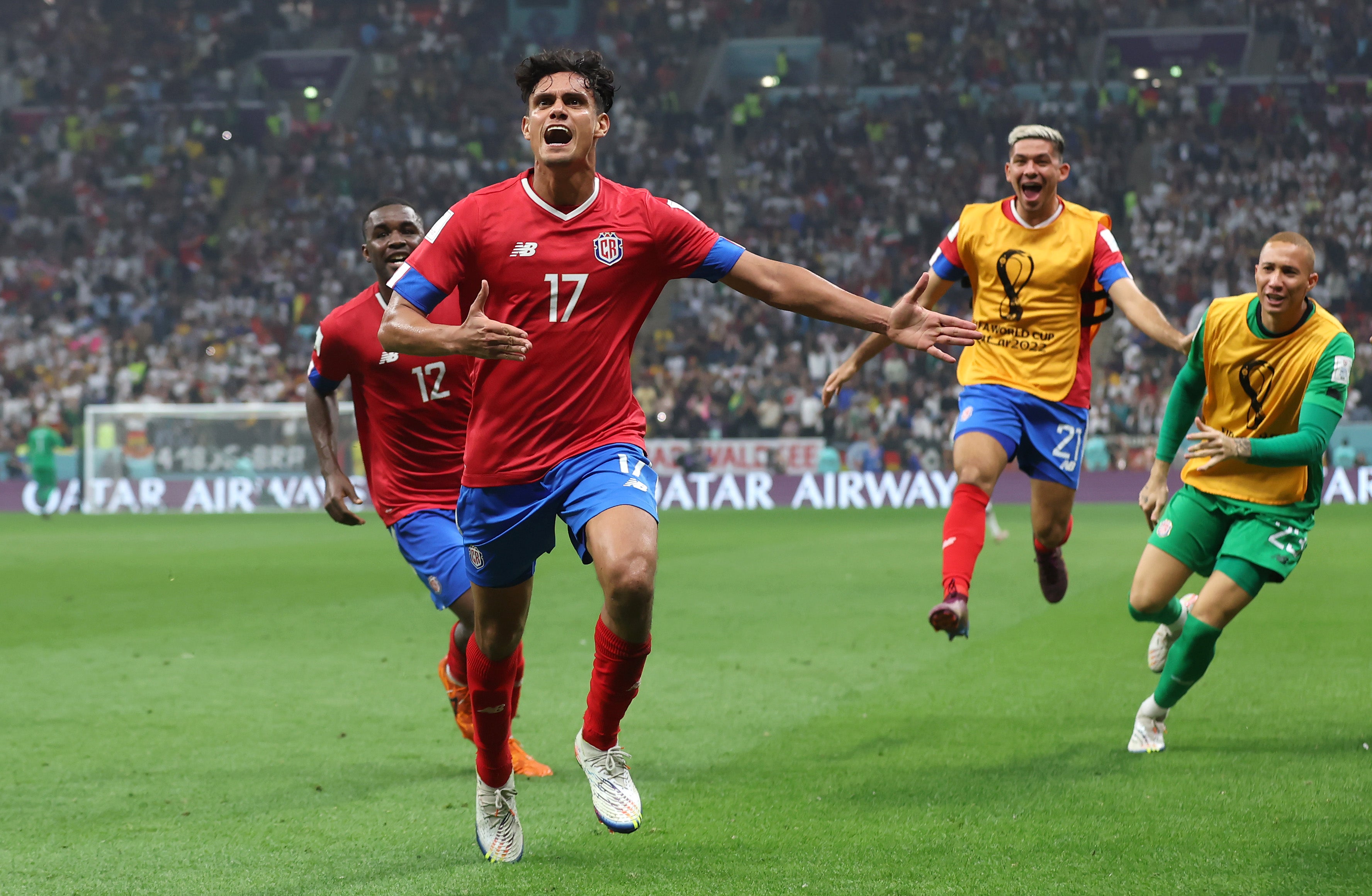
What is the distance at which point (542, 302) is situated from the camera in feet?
14.8

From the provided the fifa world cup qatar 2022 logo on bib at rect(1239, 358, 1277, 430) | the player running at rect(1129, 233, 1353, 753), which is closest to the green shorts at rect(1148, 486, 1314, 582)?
the player running at rect(1129, 233, 1353, 753)

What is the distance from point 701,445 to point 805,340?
518 cm

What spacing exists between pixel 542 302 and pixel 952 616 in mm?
2190

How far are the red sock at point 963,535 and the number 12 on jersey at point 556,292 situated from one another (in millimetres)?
2316

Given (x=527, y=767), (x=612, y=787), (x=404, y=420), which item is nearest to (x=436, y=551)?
(x=404, y=420)

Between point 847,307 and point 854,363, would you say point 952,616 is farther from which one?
point 847,307

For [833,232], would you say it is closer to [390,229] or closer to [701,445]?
[701,445]

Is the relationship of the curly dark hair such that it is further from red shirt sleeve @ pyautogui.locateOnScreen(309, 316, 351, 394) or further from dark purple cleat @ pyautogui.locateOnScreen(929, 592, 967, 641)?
dark purple cleat @ pyautogui.locateOnScreen(929, 592, 967, 641)

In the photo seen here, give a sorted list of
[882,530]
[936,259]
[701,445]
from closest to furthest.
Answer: [936,259] → [882,530] → [701,445]

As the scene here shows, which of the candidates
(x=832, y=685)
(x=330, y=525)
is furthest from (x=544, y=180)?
(x=330, y=525)

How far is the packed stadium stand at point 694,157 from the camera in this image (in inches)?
1221

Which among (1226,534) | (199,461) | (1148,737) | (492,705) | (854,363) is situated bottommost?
(199,461)

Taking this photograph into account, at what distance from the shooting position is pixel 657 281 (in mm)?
4773

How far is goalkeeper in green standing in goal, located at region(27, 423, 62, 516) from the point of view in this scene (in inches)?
985
